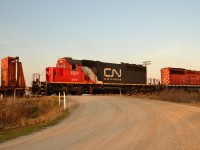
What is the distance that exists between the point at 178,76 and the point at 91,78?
60.0 feet

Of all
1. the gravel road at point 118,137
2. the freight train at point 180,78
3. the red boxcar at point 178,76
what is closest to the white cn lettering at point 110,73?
the freight train at point 180,78

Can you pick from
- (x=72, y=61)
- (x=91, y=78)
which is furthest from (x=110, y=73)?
(x=72, y=61)

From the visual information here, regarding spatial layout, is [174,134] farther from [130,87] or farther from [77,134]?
[130,87]

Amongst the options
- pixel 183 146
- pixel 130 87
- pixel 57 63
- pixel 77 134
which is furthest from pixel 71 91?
pixel 183 146

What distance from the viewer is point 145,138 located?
8703 millimetres

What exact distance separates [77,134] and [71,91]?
78.0ft

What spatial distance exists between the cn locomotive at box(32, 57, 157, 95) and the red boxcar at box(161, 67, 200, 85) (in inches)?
174

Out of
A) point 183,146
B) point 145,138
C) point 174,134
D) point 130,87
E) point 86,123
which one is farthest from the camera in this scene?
point 130,87

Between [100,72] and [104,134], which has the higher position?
[100,72]

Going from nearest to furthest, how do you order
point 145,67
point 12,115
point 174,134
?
point 174,134 < point 12,115 < point 145,67

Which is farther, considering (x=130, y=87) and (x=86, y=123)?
(x=130, y=87)

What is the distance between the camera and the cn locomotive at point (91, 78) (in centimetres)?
3164

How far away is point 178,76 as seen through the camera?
4706cm

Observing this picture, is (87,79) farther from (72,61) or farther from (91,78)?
(72,61)
